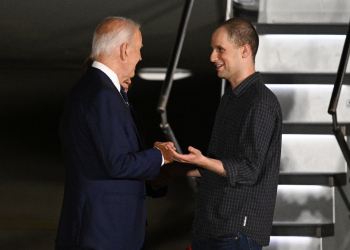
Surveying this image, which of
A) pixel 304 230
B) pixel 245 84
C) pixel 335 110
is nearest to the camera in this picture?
pixel 245 84

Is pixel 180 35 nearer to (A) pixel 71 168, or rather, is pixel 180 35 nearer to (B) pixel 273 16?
(B) pixel 273 16

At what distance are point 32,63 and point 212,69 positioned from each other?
1364 mm

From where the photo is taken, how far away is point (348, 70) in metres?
3.10

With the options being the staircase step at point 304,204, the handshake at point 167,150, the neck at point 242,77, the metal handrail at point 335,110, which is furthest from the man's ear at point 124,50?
the staircase step at point 304,204

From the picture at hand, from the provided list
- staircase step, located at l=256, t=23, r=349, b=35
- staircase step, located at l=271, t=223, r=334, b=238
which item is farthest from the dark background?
staircase step, located at l=271, t=223, r=334, b=238

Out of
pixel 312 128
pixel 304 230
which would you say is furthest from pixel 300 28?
pixel 304 230

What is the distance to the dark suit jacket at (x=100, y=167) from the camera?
56.8 inches

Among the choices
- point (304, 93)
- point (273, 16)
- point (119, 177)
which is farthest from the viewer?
point (273, 16)

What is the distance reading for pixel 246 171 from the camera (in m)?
1.58

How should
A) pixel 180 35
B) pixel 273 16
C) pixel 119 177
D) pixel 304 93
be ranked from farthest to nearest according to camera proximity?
pixel 273 16 → pixel 304 93 → pixel 180 35 → pixel 119 177

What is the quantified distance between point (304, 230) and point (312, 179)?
32 cm

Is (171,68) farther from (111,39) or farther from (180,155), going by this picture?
(180,155)

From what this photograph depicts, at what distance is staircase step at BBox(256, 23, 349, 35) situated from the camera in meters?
3.15

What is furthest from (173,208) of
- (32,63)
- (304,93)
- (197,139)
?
(32,63)
